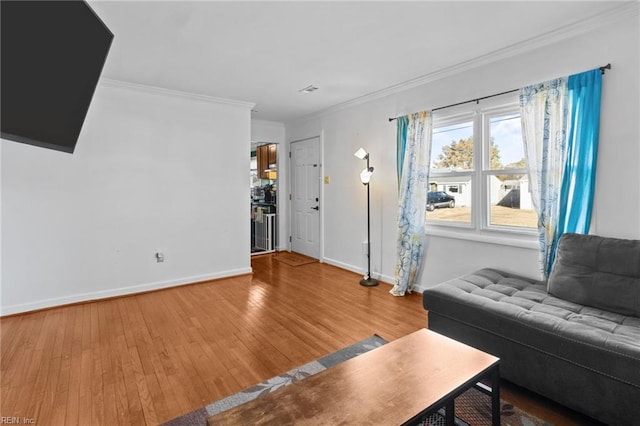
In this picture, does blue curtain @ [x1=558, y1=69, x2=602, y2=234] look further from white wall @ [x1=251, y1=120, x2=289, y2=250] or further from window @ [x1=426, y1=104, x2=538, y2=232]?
white wall @ [x1=251, y1=120, x2=289, y2=250]

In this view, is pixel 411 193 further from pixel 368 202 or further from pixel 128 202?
pixel 128 202

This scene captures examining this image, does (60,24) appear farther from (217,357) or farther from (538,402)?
(538,402)

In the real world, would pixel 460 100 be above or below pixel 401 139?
above

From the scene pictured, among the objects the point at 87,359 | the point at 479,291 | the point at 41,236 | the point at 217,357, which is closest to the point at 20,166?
the point at 41,236

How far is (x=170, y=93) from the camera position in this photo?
4.07 m

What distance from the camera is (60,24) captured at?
2.06 feet

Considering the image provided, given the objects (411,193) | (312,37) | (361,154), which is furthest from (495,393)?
(361,154)

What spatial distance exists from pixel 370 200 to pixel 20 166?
Answer: 3.98 m

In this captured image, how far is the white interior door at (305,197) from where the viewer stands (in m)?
5.61

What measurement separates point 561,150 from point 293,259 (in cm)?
421

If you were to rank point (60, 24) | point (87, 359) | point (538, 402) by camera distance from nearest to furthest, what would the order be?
point (60, 24) < point (538, 402) < point (87, 359)

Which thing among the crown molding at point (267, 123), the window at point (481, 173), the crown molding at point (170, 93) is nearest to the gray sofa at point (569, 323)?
the window at point (481, 173)

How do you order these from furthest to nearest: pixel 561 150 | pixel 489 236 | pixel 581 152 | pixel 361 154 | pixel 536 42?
pixel 361 154 → pixel 489 236 → pixel 536 42 → pixel 561 150 → pixel 581 152

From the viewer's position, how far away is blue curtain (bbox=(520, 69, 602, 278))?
8.09 ft
